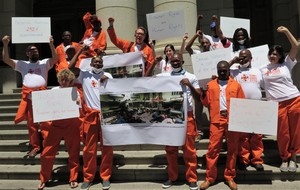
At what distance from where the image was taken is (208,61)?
227 inches

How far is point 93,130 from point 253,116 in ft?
8.16

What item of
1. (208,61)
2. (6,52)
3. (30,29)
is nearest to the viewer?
(208,61)

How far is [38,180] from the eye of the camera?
19.3ft

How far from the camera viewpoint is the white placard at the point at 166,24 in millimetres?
5941

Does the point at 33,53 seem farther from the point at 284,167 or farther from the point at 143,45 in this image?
the point at 284,167

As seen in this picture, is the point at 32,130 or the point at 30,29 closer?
the point at 32,130

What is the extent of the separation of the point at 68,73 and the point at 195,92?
2070mm

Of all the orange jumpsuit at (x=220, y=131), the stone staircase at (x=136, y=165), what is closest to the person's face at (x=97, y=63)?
the stone staircase at (x=136, y=165)

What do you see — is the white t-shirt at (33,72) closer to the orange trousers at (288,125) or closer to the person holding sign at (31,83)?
the person holding sign at (31,83)

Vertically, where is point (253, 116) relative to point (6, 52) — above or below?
below

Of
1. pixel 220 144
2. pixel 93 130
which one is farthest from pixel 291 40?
pixel 93 130

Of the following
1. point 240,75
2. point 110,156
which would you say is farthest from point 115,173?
point 240,75

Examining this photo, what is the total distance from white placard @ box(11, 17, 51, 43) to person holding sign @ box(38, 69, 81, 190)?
57.2 inches

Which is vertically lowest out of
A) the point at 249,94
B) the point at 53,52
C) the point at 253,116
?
the point at 253,116
